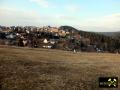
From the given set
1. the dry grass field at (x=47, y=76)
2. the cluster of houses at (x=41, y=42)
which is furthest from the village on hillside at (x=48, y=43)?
the dry grass field at (x=47, y=76)

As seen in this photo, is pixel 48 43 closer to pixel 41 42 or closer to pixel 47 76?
pixel 41 42

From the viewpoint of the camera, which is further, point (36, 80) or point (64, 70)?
point (64, 70)

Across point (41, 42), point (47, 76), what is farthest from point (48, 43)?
point (47, 76)

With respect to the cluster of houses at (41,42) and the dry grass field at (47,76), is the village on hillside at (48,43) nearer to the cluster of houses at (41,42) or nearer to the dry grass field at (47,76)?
the cluster of houses at (41,42)

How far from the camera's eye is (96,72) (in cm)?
2642

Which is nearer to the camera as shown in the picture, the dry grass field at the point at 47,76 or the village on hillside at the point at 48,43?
the dry grass field at the point at 47,76

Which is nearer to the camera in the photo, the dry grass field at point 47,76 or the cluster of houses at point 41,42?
the dry grass field at point 47,76

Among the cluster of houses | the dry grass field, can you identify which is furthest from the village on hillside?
the dry grass field

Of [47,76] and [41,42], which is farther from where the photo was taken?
[41,42]

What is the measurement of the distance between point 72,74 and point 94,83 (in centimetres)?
302

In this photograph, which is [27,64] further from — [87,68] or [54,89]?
[54,89]

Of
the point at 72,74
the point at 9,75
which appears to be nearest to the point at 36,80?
the point at 9,75

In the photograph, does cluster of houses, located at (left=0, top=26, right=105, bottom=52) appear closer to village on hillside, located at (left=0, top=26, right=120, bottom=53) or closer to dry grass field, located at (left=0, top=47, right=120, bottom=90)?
village on hillside, located at (left=0, top=26, right=120, bottom=53)

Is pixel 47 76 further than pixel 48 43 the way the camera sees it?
No
